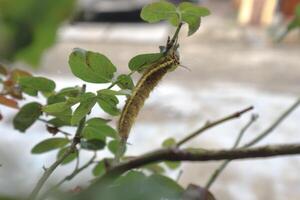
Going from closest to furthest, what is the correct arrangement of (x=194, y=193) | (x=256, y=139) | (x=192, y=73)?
(x=194, y=193) < (x=256, y=139) < (x=192, y=73)

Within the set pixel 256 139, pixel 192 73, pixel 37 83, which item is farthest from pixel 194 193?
pixel 192 73

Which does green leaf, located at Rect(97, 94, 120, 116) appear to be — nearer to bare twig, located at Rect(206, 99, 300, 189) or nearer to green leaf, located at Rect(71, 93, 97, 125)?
green leaf, located at Rect(71, 93, 97, 125)

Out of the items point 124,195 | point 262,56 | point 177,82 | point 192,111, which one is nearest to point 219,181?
point 192,111

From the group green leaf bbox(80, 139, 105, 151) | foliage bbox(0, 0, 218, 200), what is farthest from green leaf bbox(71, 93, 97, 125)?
green leaf bbox(80, 139, 105, 151)

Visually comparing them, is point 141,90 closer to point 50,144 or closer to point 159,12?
point 159,12

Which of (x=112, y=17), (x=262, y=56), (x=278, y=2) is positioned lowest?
(x=262, y=56)

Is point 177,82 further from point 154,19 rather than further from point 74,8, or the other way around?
point 74,8
